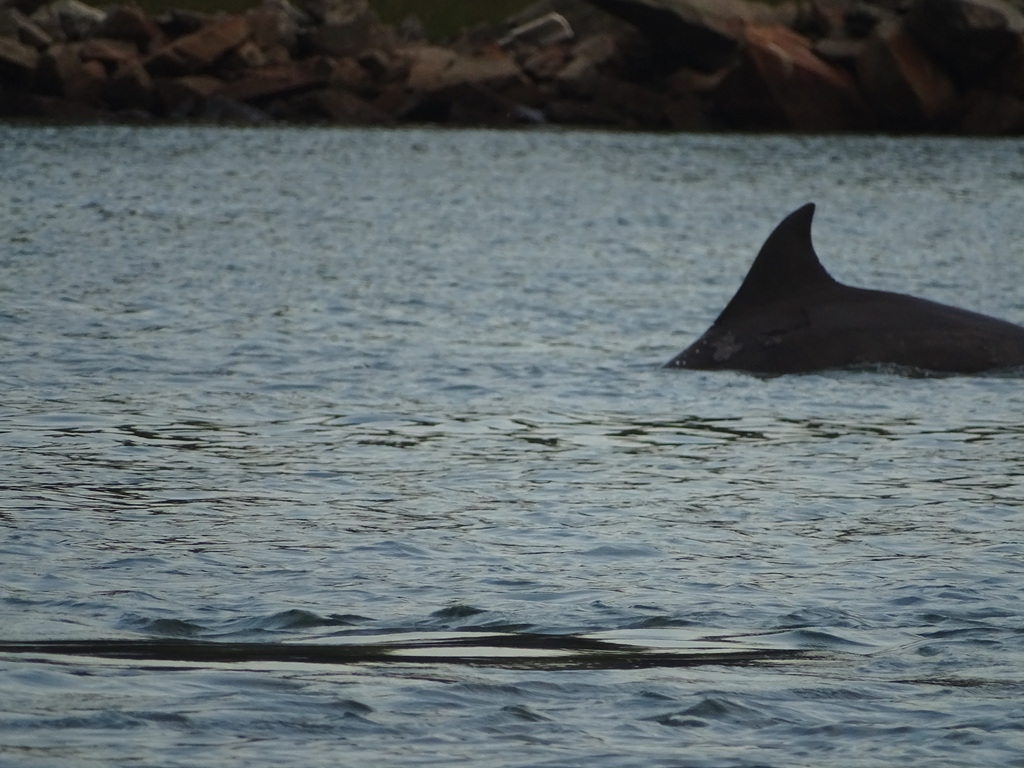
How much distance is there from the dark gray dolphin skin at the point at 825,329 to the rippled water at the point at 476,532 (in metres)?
0.27

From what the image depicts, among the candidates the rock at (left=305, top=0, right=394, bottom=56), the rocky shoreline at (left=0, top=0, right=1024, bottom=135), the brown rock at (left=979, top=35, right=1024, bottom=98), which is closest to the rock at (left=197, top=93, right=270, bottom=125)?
the rocky shoreline at (left=0, top=0, right=1024, bottom=135)

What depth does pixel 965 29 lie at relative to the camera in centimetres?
5347

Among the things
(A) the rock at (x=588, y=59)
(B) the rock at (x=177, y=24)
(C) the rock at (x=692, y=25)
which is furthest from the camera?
(B) the rock at (x=177, y=24)

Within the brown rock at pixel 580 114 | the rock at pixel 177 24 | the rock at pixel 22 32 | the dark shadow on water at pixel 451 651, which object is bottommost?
the dark shadow on water at pixel 451 651

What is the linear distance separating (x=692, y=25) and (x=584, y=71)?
4978 mm

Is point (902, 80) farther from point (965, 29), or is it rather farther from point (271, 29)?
point (271, 29)

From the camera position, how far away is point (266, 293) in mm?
18359

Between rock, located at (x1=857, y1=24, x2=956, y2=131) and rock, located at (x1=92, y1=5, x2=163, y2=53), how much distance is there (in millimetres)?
23816

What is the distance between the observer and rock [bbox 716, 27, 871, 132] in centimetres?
5644

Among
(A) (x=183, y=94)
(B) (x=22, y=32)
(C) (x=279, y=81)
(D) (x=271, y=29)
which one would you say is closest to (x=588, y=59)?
(C) (x=279, y=81)

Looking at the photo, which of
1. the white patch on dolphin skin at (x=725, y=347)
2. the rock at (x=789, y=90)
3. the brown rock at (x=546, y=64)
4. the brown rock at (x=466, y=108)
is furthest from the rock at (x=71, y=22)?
the white patch on dolphin skin at (x=725, y=347)

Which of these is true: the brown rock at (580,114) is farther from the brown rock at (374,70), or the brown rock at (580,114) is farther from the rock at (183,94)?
the rock at (183,94)

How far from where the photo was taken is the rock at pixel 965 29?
5347 cm

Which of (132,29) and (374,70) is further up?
(132,29)
